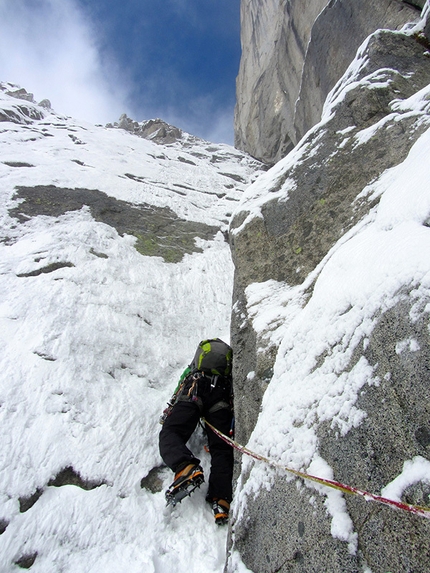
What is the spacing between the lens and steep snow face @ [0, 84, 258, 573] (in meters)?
3.54

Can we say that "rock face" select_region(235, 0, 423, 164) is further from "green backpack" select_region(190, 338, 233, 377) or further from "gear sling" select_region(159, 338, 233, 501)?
"gear sling" select_region(159, 338, 233, 501)

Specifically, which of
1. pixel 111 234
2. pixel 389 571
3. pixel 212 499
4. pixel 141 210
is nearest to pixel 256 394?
pixel 212 499

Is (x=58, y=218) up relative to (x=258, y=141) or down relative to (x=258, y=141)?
down

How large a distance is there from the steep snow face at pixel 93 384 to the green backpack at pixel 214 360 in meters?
0.95

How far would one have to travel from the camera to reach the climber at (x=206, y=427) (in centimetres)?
382

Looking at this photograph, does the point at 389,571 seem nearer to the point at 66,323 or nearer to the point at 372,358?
the point at 372,358

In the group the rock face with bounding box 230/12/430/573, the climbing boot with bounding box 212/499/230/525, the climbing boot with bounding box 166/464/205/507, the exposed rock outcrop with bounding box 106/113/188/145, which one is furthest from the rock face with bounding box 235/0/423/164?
the climbing boot with bounding box 212/499/230/525

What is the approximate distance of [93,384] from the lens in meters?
5.35

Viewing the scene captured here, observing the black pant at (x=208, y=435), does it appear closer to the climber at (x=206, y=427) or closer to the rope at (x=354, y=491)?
the climber at (x=206, y=427)

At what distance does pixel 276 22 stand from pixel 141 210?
27717 mm

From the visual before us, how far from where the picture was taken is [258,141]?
118ft

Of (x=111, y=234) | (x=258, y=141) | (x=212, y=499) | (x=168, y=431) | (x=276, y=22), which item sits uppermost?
(x=276, y=22)

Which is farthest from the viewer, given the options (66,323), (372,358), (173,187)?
(173,187)

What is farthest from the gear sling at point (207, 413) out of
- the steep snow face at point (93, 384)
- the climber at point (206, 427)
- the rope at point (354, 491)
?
the rope at point (354, 491)
